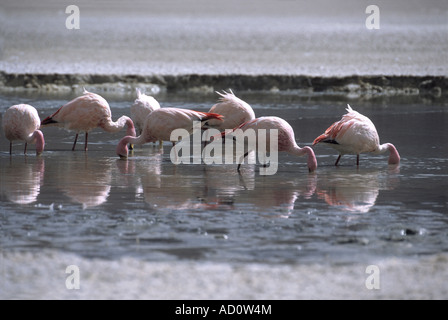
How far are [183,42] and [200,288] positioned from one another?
80.0 feet

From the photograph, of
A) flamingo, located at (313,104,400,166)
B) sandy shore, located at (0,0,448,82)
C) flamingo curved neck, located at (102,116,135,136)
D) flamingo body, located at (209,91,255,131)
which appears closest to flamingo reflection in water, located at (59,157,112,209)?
flamingo curved neck, located at (102,116,135,136)

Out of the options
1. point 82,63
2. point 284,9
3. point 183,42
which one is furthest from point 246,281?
point 284,9

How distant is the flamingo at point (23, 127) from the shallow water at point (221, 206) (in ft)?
0.67

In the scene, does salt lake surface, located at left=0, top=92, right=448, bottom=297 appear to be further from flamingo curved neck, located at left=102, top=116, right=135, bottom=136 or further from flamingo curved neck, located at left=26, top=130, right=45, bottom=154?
flamingo curved neck, located at left=102, top=116, right=135, bottom=136

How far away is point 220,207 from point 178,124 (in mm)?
2529

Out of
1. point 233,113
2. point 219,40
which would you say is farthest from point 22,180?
point 219,40

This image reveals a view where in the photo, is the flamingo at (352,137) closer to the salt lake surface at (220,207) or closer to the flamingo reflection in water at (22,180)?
the salt lake surface at (220,207)

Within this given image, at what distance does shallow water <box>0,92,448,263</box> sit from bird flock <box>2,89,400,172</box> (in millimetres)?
217

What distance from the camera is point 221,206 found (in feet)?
21.3

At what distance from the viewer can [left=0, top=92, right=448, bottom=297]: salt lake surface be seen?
523 centimetres

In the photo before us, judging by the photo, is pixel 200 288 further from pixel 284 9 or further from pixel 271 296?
pixel 284 9

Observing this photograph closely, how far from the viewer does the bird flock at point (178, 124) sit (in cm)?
827

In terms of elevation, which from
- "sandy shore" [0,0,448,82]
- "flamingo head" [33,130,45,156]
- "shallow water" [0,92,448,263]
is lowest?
"shallow water" [0,92,448,263]

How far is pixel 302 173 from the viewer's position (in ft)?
26.6
